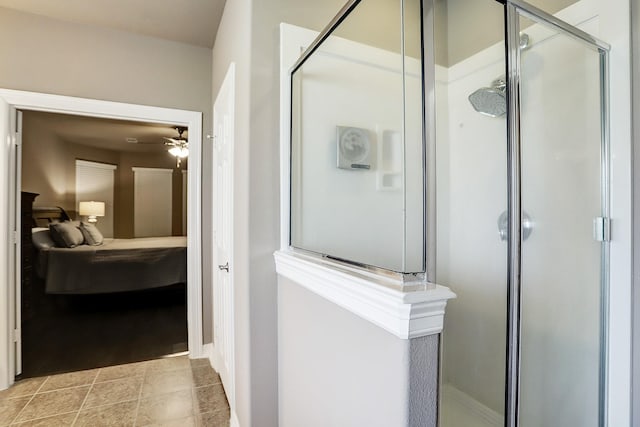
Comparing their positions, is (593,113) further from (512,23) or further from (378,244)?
(378,244)

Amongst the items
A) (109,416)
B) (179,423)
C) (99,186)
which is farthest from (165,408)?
(99,186)

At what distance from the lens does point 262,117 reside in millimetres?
1421

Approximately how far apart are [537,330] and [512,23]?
133 centimetres

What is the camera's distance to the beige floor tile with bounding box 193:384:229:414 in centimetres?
196

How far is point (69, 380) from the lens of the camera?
2.24 metres

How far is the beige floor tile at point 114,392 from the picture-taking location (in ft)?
6.57

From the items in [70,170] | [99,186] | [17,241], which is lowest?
[17,241]

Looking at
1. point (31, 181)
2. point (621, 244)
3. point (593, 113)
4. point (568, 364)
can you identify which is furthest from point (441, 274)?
point (31, 181)

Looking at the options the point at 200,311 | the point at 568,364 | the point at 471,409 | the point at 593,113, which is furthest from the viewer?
the point at 200,311

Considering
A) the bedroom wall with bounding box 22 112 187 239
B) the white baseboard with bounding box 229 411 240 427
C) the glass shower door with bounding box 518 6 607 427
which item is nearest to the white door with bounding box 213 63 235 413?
the white baseboard with bounding box 229 411 240 427

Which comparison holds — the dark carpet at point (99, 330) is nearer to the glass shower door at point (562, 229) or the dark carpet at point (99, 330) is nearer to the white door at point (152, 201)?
the white door at point (152, 201)

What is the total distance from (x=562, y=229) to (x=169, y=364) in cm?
285

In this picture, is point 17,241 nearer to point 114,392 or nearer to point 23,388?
point 23,388

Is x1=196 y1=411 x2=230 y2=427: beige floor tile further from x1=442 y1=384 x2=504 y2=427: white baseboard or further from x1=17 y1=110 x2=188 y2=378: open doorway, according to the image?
x1=442 y1=384 x2=504 y2=427: white baseboard
